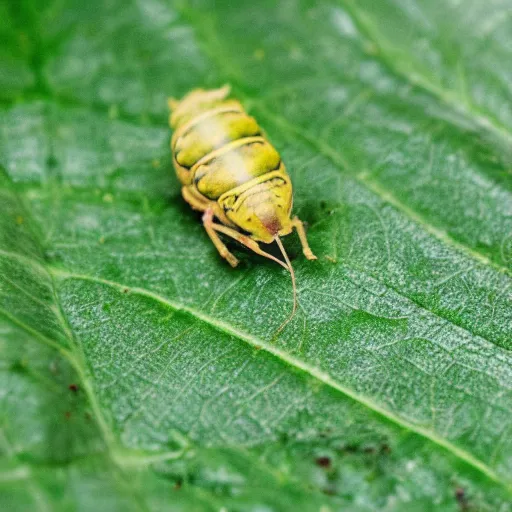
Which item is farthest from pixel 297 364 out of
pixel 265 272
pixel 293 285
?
pixel 265 272

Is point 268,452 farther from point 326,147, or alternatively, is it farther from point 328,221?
point 326,147

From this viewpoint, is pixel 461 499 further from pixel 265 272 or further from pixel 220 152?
pixel 220 152

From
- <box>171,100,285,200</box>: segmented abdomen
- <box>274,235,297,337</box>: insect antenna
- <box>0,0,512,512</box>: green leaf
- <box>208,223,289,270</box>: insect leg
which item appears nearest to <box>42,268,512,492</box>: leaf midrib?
<box>0,0,512,512</box>: green leaf

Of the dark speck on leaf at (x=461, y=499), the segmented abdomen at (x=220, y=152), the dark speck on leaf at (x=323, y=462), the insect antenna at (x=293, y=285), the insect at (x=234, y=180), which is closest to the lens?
the dark speck on leaf at (x=461, y=499)

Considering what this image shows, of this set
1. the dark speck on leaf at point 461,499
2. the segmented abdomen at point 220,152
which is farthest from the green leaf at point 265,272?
the segmented abdomen at point 220,152

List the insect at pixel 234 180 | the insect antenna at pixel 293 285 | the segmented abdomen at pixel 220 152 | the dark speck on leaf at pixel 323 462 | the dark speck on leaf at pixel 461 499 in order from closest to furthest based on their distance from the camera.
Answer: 1. the dark speck on leaf at pixel 461 499
2. the dark speck on leaf at pixel 323 462
3. the insect antenna at pixel 293 285
4. the insect at pixel 234 180
5. the segmented abdomen at pixel 220 152

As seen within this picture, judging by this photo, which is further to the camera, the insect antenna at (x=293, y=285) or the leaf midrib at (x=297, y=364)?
the insect antenna at (x=293, y=285)

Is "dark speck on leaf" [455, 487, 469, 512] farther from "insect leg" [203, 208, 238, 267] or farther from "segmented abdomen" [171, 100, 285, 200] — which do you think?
"segmented abdomen" [171, 100, 285, 200]

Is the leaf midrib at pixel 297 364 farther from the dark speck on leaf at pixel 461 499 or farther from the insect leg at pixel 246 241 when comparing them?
the insect leg at pixel 246 241
